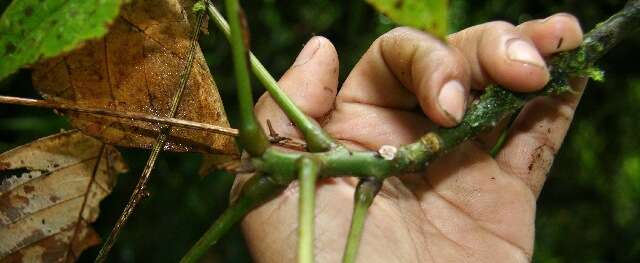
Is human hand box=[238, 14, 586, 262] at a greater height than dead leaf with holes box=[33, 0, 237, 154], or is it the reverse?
dead leaf with holes box=[33, 0, 237, 154]

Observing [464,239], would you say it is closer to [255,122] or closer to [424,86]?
[424,86]

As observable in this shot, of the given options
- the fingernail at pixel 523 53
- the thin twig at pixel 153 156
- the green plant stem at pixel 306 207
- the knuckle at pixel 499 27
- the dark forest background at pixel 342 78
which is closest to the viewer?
the green plant stem at pixel 306 207

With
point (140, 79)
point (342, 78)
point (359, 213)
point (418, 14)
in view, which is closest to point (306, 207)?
point (359, 213)

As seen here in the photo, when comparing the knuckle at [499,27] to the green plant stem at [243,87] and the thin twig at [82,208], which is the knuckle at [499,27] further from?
the thin twig at [82,208]

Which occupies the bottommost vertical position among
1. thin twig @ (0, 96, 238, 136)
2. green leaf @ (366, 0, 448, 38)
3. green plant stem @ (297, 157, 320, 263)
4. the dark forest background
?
the dark forest background

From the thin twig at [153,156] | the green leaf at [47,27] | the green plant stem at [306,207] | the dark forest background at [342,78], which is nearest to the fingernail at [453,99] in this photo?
the green plant stem at [306,207]

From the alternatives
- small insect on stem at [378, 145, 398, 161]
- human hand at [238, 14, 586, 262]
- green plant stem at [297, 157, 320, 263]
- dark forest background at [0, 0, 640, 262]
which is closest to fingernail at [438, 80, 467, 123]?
human hand at [238, 14, 586, 262]

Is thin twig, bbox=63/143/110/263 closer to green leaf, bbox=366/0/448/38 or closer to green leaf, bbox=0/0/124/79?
green leaf, bbox=0/0/124/79
